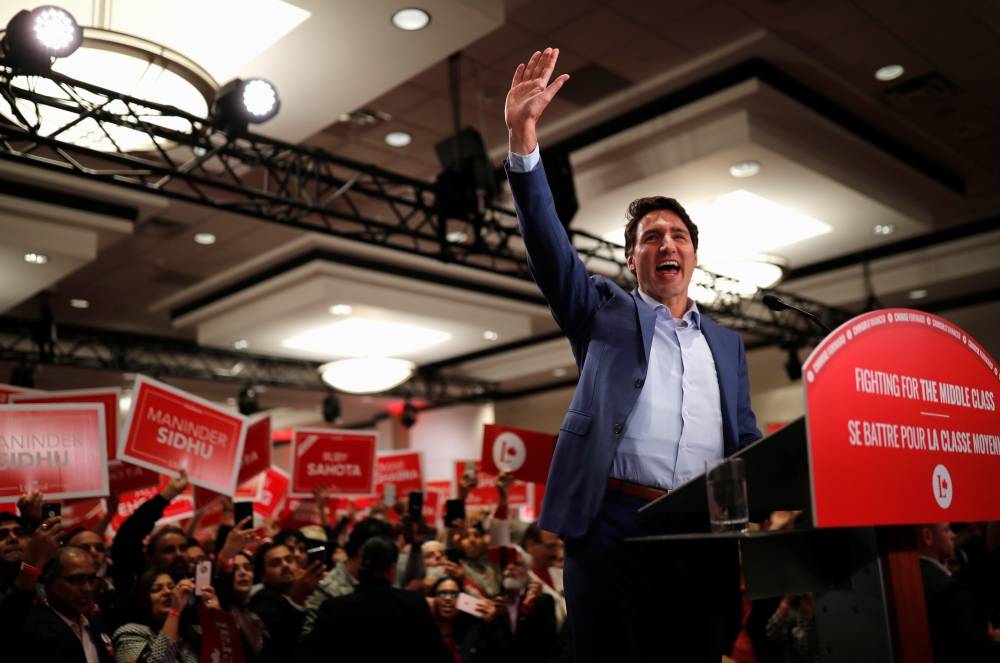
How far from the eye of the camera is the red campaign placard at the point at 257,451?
607 cm

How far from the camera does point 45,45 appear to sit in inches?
154

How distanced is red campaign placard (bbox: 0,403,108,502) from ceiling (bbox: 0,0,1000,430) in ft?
6.35

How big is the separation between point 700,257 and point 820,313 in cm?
162

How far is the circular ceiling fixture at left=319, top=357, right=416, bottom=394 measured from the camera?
947 cm

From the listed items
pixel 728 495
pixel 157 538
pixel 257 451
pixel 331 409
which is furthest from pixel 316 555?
pixel 331 409

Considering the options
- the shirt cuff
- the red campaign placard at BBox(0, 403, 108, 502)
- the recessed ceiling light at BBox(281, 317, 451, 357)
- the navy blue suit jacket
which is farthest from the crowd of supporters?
the recessed ceiling light at BBox(281, 317, 451, 357)

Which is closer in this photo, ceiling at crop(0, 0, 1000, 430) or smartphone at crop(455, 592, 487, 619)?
smartphone at crop(455, 592, 487, 619)

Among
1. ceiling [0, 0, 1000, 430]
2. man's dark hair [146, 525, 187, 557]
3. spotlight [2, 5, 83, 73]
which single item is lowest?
man's dark hair [146, 525, 187, 557]

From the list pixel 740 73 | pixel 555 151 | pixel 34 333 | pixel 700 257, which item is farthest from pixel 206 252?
pixel 740 73

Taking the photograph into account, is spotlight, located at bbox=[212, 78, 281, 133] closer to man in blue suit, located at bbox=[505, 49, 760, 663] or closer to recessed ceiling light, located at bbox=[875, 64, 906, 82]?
man in blue suit, located at bbox=[505, 49, 760, 663]

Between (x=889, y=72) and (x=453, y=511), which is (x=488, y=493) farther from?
(x=889, y=72)

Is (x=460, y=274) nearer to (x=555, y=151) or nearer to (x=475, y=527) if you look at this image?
(x=555, y=151)

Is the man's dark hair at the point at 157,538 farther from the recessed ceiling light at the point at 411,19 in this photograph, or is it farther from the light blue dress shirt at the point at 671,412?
the light blue dress shirt at the point at 671,412

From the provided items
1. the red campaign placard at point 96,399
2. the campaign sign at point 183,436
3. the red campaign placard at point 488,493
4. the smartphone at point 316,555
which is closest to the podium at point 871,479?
the smartphone at point 316,555
